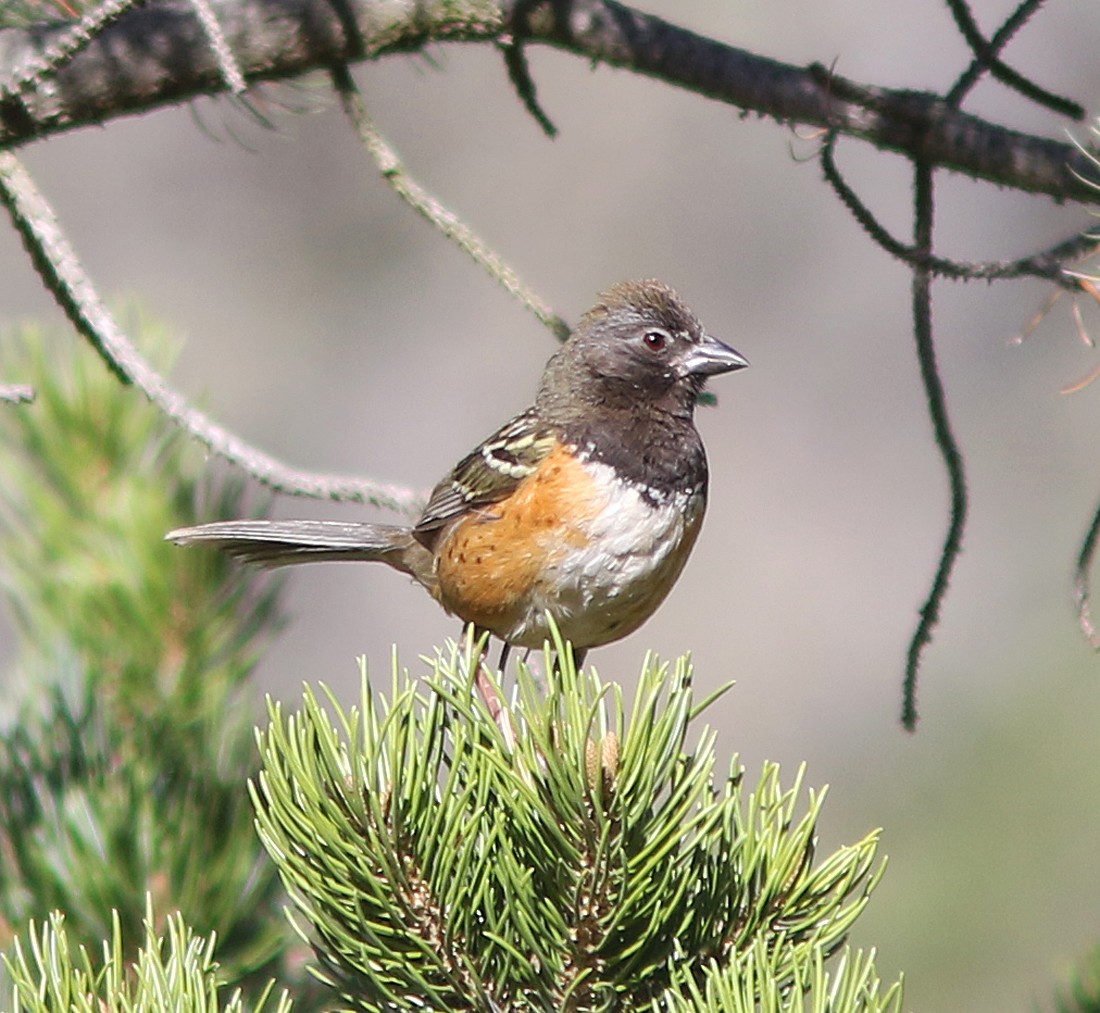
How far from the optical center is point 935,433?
1916 millimetres

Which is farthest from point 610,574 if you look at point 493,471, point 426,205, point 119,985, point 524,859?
point 119,985

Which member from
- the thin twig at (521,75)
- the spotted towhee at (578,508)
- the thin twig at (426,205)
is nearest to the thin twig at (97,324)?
the spotted towhee at (578,508)

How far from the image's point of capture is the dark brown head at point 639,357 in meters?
3.01

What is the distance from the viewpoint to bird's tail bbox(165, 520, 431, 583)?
293cm

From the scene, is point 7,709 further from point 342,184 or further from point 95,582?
point 342,184

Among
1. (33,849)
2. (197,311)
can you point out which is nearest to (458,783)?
(33,849)

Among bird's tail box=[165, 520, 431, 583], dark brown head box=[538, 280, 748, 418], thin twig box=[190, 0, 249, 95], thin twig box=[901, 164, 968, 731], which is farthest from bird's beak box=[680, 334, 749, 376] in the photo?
thin twig box=[190, 0, 249, 95]

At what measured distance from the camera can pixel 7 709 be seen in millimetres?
1981

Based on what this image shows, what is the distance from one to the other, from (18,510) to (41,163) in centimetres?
638

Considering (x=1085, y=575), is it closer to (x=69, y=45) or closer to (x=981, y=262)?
(x=981, y=262)

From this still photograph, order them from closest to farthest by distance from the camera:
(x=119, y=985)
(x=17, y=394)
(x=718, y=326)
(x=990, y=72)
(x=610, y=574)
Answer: (x=119, y=985) < (x=17, y=394) < (x=990, y=72) < (x=610, y=574) < (x=718, y=326)

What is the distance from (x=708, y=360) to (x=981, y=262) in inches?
54.4

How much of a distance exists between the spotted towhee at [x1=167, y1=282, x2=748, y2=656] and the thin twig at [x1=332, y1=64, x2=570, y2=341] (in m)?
0.40

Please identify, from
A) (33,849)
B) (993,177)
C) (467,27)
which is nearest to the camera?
(33,849)
